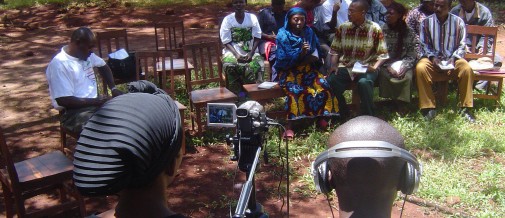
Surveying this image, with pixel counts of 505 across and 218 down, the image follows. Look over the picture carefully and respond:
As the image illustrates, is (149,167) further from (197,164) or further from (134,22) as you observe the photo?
(134,22)

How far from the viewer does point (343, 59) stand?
6148 mm

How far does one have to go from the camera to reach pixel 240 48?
22.6 ft

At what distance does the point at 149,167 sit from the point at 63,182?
287 cm

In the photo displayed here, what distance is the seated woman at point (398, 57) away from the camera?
615 cm

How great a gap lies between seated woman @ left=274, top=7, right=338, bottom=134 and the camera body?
4.02 m

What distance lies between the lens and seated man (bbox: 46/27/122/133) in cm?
452

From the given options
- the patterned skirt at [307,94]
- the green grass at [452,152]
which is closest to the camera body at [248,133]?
the green grass at [452,152]

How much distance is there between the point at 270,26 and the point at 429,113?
7.67ft

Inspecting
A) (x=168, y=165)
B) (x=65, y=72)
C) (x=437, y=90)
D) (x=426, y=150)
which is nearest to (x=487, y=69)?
(x=437, y=90)

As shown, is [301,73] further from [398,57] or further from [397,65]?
[398,57]

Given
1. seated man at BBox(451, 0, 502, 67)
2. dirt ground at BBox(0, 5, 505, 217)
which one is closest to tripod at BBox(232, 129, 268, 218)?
dirt ground at BBox(0, 5, 505, 217)

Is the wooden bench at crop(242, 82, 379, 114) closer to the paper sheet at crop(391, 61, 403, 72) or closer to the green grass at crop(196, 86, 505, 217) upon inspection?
the green grass at crop(196, 86, 505, 217)

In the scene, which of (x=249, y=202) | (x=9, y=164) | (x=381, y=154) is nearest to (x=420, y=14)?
(x=9, y=164)

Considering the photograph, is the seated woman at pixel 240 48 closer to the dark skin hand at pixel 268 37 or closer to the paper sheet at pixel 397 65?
the dark skin hand at pixel 268 37
